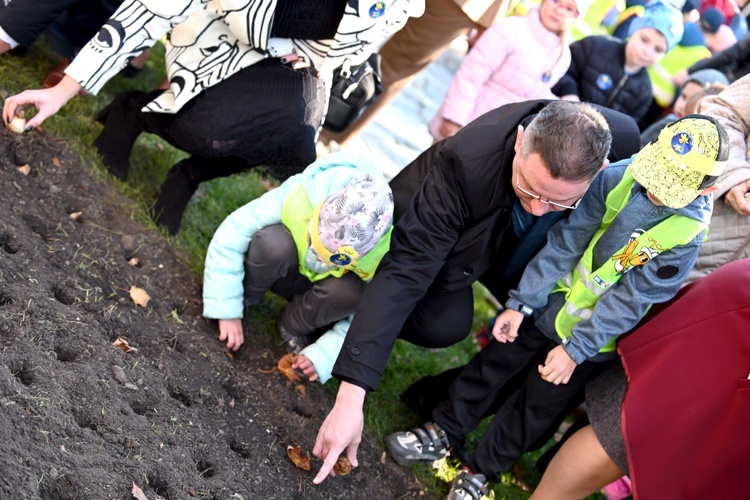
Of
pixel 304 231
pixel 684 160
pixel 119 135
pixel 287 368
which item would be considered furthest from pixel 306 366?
pixel 684 160

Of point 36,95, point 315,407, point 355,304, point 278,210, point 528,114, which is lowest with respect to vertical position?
point 315,407

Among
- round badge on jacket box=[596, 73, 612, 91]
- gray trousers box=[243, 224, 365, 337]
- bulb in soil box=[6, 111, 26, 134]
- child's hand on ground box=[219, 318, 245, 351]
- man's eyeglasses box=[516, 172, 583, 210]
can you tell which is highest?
bulb in soil box=[6, 111, 26, 134]

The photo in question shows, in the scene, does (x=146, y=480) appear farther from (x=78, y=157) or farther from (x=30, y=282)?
(x=78, y=157)

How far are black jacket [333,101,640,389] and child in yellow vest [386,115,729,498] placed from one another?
15cm

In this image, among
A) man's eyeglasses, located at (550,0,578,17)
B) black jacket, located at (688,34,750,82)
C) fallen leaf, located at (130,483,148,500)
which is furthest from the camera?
black jacket, located at (688,34,750,82)

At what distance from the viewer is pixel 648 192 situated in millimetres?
2316

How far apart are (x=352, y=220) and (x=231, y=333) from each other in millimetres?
680

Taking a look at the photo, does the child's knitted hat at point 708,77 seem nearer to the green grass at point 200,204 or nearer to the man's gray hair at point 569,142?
the green grass at point 200,204

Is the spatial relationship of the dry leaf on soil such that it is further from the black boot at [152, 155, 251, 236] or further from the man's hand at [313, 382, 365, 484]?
the black boot at [152, 155, 251, 236]

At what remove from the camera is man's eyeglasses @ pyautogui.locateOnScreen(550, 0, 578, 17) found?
A: 382 cm

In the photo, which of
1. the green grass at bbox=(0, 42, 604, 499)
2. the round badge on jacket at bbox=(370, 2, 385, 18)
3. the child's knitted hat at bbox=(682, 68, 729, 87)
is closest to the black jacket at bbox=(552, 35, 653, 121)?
the child's knitted hat at bbox=(682, 68, 729, 87)

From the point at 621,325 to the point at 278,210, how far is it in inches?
46.9

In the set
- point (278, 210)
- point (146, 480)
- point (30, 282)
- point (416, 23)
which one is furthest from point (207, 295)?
point (416, 23)

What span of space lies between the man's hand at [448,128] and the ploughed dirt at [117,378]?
1.69 meters
